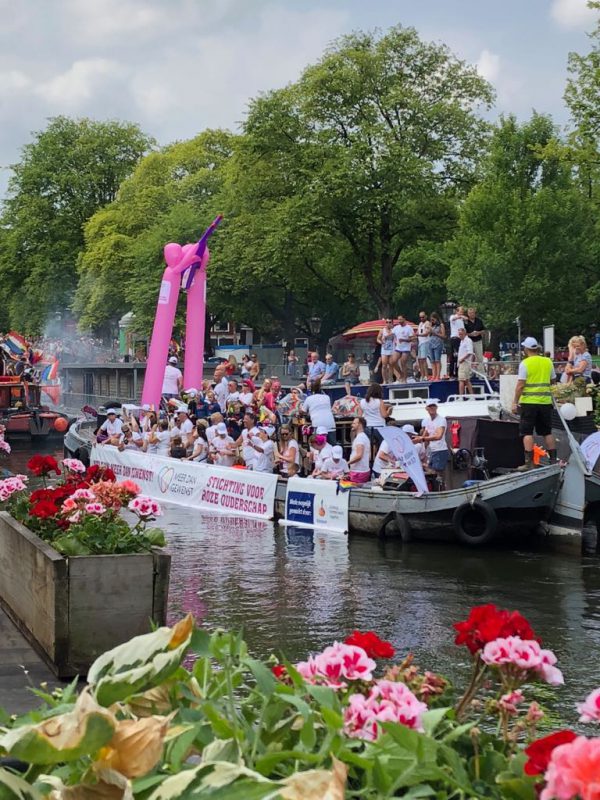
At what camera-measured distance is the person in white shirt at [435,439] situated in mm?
21141

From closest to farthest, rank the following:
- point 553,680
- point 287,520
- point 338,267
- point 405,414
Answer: point 553,680 → point 287,520 → point 405,414 → point 338,267

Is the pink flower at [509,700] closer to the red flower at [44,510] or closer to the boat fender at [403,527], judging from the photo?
the red flower at [44,510]

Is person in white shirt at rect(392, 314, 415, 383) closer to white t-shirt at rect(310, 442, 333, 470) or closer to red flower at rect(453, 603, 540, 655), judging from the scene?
white t-shirt at rect(310, 442, 333, 470)

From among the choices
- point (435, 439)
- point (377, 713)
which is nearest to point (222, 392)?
point (435, 439)

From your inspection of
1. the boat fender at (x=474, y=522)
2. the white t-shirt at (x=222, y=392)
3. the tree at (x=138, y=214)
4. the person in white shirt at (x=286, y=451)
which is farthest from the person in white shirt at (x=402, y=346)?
the tree at (x=138, y=214)

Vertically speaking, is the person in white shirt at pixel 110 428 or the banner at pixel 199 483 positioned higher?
the person in white shirt at pixel 110 428

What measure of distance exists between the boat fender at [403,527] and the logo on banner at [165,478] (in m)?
7.12

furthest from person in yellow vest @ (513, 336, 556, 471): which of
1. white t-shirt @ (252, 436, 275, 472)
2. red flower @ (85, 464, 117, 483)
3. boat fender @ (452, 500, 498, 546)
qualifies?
red flower @ (85, 464, 117, 483)

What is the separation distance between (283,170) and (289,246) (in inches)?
141

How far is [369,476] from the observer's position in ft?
71.3

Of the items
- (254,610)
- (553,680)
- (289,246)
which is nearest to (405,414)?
(254,610)

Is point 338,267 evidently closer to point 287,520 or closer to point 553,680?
point 287,520

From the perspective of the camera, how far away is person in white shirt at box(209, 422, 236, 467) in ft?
81.0

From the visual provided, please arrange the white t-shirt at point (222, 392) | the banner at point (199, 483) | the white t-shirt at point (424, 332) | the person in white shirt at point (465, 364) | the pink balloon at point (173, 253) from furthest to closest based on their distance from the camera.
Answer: the pink balloon at point (173, 253) → the white t-shirt at point (222, 392) → the white t-shirt at point (424, 332) → the person in white shirt at point (465, 364) → the banner at point (199, 483)
